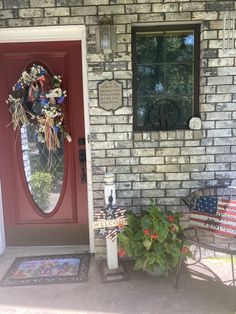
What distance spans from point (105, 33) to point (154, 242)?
165 centimetres

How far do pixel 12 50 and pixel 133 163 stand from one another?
145 centimetres

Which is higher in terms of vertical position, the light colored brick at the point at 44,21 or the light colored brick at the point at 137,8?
the light colored brick at the point at 137,8

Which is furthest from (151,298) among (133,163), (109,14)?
(109,14)

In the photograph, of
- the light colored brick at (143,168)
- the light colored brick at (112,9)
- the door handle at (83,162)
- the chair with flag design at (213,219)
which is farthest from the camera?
the door handle at (83,162)

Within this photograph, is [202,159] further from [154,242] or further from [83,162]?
[83,162]

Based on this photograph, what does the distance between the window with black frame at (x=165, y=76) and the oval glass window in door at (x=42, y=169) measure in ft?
2.73

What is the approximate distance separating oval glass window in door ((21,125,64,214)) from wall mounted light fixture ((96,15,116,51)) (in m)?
0.92

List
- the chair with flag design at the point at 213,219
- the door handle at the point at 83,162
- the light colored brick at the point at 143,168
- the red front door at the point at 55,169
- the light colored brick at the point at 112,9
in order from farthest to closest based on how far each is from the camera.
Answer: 1. the door handle at the point at 83,162
2. the red front door at the point at 55,169
3. the light colored brick at the point at 143,168
4. the light colored brick at the point at 112,9
5. the chair with flag design at the point at 213,219

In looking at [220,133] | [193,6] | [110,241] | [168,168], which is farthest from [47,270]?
[193,6]

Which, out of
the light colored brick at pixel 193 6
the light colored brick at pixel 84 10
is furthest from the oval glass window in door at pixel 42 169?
the light colored brick at pixel 193 6

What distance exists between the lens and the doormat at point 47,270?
2.75 m

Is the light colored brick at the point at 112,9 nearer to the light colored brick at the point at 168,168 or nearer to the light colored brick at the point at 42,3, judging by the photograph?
the light colored brick at the point at 42,3

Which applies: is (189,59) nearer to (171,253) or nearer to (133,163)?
(133,163)

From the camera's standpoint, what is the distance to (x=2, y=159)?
10.5 ft
